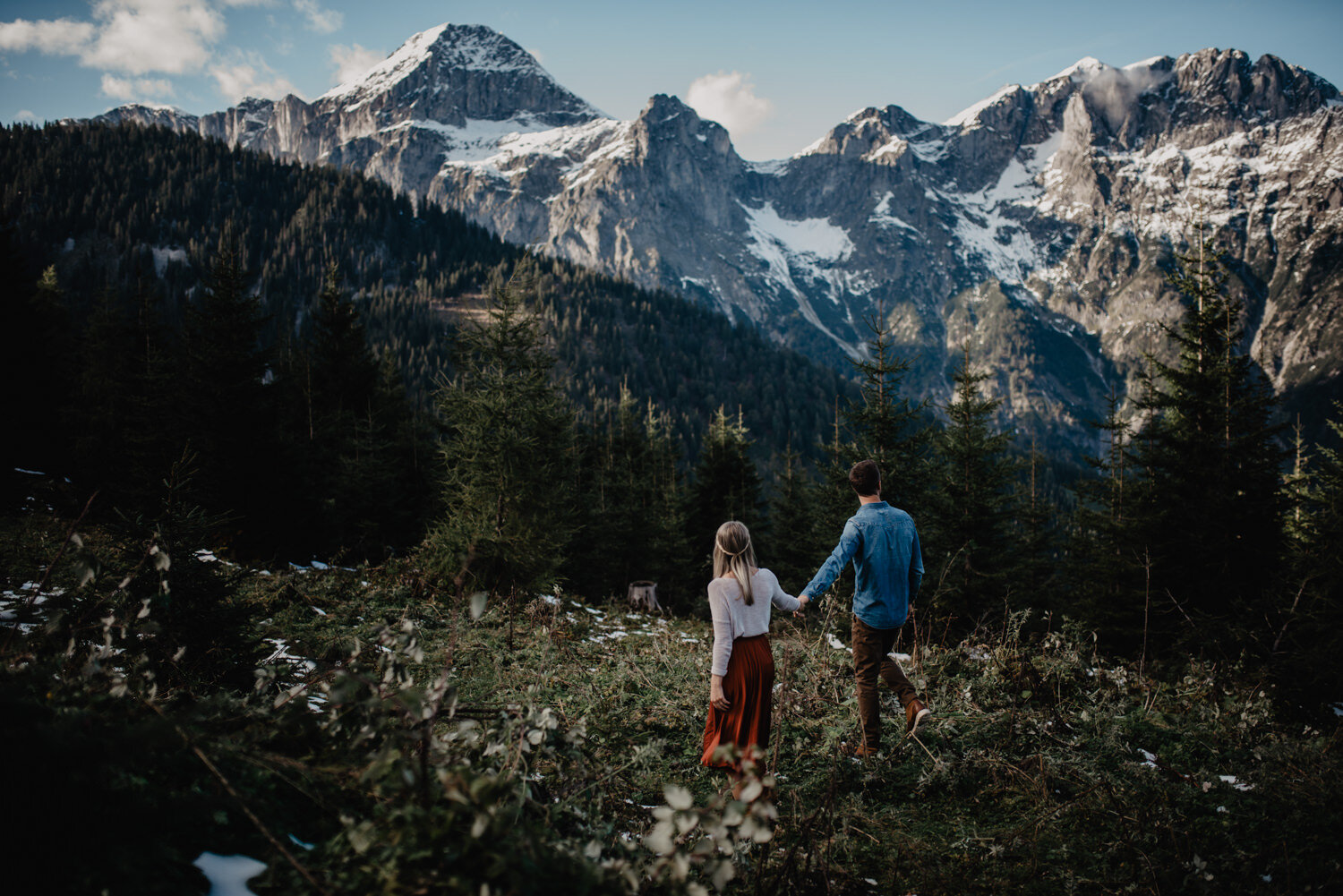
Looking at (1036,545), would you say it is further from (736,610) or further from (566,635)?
(736,610)

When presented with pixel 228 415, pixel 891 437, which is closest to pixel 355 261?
pixel 228 415

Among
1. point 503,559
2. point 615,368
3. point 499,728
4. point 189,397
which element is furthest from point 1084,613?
point 615,368

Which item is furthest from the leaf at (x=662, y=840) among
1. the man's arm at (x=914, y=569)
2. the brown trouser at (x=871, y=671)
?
the man's arm at (x=914, y=569)

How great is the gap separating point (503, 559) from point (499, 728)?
934cm

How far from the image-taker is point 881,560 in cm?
473

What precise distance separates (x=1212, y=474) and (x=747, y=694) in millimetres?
10497

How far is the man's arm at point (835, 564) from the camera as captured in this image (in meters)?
4.39

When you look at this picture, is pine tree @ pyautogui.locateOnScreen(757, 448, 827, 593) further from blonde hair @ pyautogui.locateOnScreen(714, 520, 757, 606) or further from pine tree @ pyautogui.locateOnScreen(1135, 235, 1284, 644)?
blonde hair @ pyautogui.locateOnScreen(714, 520, 757, 606)

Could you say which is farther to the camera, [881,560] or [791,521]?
[791,521]

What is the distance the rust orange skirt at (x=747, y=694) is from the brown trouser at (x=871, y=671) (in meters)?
1.10

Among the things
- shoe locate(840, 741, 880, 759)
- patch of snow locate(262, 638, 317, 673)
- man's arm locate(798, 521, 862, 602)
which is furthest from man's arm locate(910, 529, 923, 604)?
patch of snow locate(262, 638, 317, 673)

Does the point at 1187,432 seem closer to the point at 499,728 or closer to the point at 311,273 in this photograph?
the point at 499,728

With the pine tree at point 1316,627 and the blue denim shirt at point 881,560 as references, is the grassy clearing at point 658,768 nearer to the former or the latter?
the pine tree at point 1316,627

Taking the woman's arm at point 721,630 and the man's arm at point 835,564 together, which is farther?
the man's arm at point 835,564
